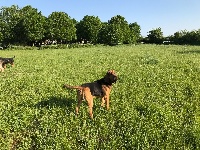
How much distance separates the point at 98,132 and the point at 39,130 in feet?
6.40

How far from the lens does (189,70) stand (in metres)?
20.6

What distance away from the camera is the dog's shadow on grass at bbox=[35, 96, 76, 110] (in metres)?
11.5

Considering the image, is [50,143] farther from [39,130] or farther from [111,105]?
[111,105]

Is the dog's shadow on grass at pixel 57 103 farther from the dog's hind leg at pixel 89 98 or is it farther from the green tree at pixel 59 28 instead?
the green tree at pixel 59 28

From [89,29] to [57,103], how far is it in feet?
286

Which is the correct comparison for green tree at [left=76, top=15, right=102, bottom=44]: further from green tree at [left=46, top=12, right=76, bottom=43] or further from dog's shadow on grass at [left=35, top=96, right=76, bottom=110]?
dog's shadow on grass at [left=35, top=96, right=76, bottom=110]

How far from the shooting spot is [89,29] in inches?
3836

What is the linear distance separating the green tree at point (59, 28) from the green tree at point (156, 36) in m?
35.4

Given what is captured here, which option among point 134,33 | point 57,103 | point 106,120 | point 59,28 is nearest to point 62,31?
point 59,28

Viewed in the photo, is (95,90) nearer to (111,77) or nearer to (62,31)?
(111,77)

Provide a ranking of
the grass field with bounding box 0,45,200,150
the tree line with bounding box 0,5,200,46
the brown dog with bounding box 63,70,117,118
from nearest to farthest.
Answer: the grass field with bounding box 0,45,200,150
the brown dog with bounding box 63,70,117,118
the tree line with bounding box 0,5,200,46

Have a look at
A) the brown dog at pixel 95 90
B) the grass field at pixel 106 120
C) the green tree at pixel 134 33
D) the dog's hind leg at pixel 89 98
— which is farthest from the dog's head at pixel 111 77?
the green tree at pixel 134 33

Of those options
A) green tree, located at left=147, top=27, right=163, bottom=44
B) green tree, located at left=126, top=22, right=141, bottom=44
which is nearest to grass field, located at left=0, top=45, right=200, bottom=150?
green tree, located at left=126, top=22, right=141, bottom=44

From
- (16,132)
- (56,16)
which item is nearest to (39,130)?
(16,132)
